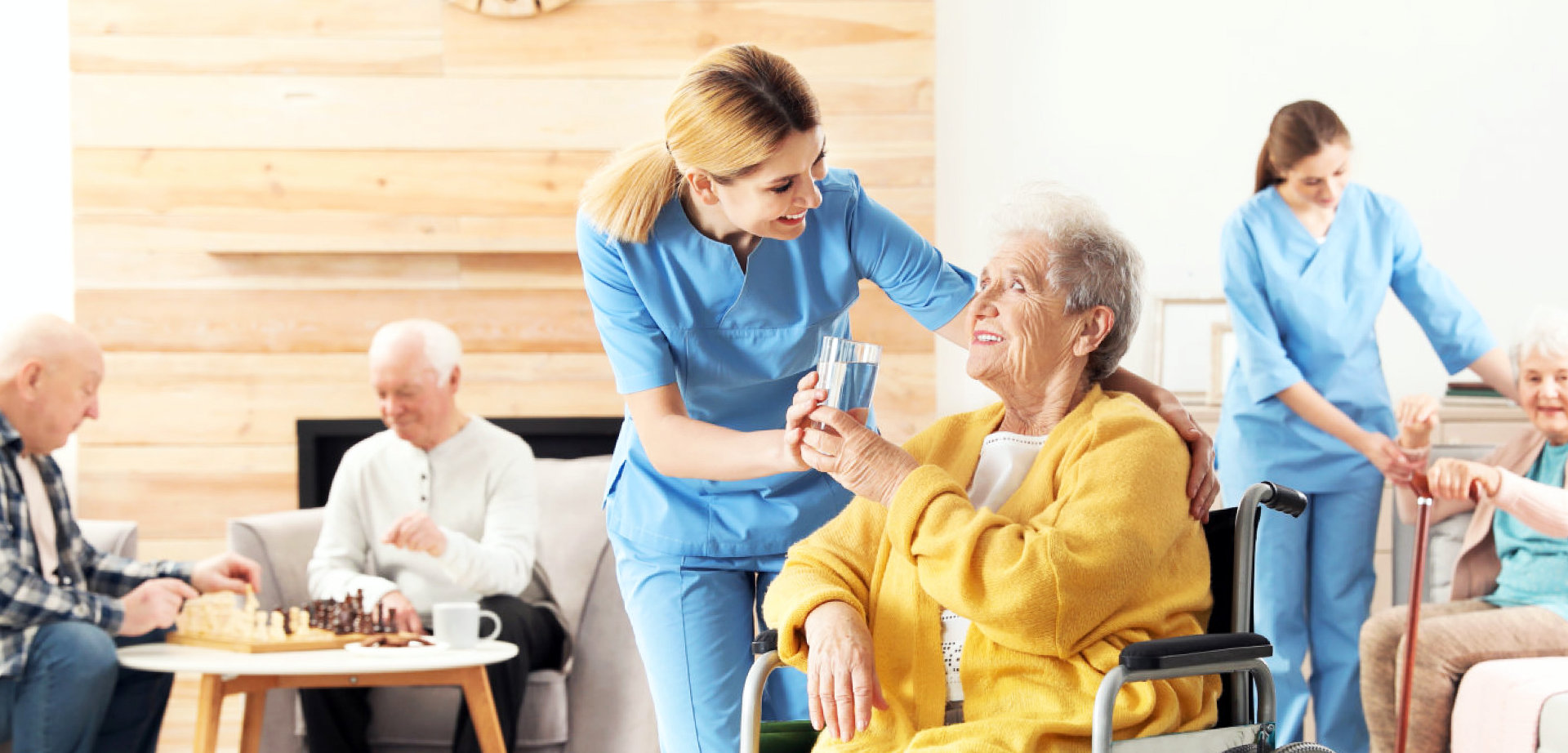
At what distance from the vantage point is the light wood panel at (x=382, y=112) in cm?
366

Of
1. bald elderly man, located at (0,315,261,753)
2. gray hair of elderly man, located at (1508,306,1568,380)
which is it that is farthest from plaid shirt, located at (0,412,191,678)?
gray hair of elderly man, located at (1508,306,1568,380)

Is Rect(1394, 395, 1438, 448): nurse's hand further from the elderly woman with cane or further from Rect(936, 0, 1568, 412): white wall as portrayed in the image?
Rect(936, 0, 1568, 412): white wall

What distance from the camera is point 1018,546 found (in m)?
1.28

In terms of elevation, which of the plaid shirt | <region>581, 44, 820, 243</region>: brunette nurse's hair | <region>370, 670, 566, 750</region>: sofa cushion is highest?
<region>581, 44, 820, 243</region>: brunette nurse's hair

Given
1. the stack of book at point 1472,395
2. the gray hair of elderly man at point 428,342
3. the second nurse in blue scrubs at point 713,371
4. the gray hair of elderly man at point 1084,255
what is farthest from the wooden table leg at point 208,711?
the stack of book at point 1472,395

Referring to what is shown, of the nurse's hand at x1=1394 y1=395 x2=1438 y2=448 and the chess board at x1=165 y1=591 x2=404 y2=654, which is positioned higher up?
the nurse's hand at x1=1394 y1=395 x2=1438 y2=448

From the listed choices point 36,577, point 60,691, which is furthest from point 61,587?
point 60,691

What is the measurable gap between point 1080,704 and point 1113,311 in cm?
46

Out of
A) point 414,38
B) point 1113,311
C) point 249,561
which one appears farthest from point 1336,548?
point 414,38

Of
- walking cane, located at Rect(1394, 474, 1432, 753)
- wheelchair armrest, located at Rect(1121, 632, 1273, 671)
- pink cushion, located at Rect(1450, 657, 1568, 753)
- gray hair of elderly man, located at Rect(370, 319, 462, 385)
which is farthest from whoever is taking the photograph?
gray hair of elderly man, located at Rect(370, 319, 462, 385)

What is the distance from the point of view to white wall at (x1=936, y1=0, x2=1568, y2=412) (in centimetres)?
338

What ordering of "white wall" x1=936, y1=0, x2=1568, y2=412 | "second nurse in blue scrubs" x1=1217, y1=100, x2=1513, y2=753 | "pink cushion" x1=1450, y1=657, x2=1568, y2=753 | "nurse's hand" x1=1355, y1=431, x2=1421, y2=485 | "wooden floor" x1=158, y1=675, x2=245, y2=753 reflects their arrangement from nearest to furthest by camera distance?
"pink cushion" x1=1450, y1=657, x2=1568, y2=753 < "nurse's hand" x1=1355, y1=431, x2=1421, y2=485 < "second nurse in blue scrubs" x1=1217, y1=100, x2=1513, y2=753 < "white wall" x1=936, y1=0, x2=1568, y2=412 < "wooden floor" x1=158, y1=675, x2=245, y2=753

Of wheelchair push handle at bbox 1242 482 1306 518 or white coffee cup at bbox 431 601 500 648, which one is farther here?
white coffee cup at bbox 431 601 500 648

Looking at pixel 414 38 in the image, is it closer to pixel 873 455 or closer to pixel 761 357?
pixel 761 357
